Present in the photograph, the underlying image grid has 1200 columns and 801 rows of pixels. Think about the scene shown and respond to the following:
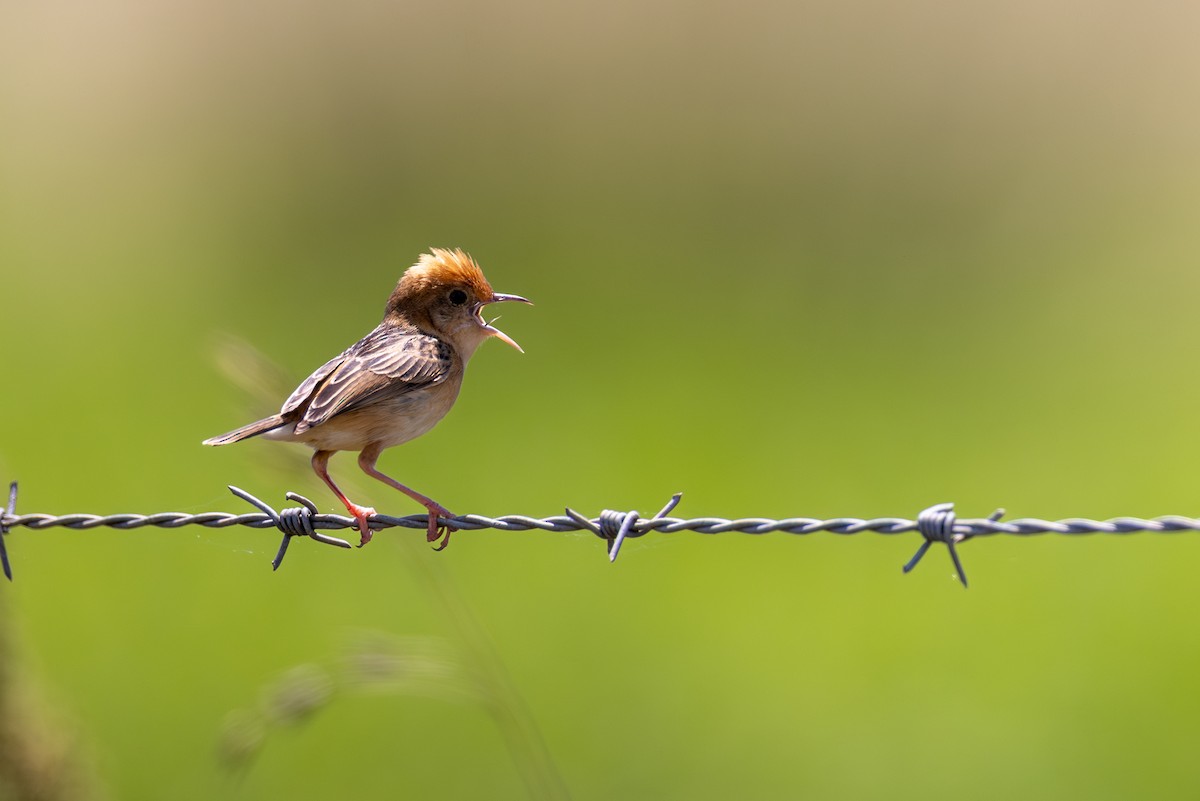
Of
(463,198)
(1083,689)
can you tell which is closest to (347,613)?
(1083,689)

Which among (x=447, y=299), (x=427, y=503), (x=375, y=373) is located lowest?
(x=427, y=503)

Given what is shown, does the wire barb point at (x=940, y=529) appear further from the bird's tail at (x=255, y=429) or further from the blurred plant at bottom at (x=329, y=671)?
the bird's tail at (x=255, y=429)

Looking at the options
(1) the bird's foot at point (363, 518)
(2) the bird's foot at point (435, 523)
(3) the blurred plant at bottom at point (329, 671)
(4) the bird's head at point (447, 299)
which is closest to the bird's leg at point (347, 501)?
(1) the bird's foot at point (363, 518)

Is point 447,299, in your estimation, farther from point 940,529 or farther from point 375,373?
point 940,529

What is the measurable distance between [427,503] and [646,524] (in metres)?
0.96

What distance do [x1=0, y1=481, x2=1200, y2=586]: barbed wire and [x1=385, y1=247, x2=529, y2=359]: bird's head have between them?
1007mm

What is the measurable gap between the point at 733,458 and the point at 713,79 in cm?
913

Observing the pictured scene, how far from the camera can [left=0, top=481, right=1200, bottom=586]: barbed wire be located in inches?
161

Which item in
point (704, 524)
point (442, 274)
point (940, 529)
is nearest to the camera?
point (940, 529)

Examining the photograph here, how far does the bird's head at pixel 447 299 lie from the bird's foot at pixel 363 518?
838 millimetres

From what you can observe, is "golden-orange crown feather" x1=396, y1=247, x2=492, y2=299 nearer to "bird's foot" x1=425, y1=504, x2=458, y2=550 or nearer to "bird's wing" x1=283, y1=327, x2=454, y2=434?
"bird's wing" x1=283, y1=327, x2=454, y2=434

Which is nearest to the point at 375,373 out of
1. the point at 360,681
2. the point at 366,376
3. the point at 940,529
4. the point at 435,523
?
the point at 366,376

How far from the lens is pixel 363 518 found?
5059 millimetres

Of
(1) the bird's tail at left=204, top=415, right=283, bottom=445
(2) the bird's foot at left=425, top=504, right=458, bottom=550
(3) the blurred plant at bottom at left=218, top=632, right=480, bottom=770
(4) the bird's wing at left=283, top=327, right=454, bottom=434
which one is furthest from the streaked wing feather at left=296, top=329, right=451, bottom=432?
(3) the blurred plant at bottom at left=218, top=632, right=480, bottom=770
